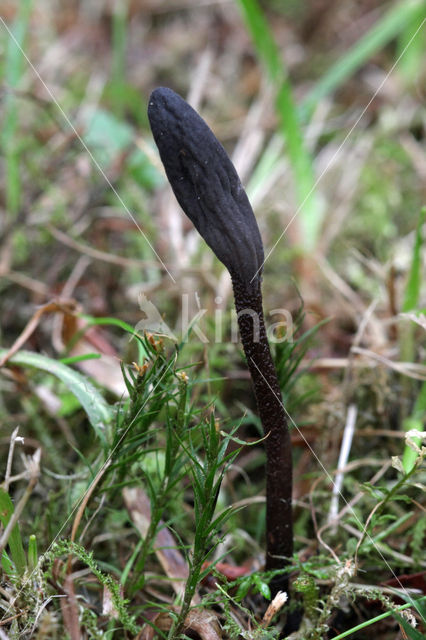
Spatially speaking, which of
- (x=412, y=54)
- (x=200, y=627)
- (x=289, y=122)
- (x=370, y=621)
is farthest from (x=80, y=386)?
(x=412, y=54)

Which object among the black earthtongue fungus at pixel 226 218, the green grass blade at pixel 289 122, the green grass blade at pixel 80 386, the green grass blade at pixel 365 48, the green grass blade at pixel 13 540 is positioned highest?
the green grass blade at pixel 365 48

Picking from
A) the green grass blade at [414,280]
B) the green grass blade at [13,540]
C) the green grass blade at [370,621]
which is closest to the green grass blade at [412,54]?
the green grass blade at [414,280]

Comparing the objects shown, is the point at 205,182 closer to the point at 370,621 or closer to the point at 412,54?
the point at 370,621

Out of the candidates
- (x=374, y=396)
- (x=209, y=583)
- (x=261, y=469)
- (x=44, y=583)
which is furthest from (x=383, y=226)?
(x=44, y=583)

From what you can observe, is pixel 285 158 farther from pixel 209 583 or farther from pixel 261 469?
pixel 209 583

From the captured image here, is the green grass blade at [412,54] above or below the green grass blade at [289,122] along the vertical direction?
above

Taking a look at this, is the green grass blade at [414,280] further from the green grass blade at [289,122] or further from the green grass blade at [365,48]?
the green grass blade at [365,48]

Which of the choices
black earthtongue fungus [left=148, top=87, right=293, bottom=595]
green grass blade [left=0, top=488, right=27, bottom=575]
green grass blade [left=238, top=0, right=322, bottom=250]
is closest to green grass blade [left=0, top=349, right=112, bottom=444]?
green grass blade [left=0, top=488, right=27, bottom=575]
